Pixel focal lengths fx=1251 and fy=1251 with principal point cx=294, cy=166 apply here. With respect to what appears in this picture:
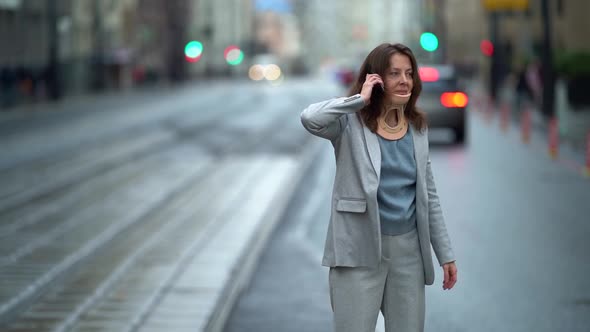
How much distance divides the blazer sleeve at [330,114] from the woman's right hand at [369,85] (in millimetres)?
22

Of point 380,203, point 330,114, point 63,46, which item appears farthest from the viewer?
point 63,46

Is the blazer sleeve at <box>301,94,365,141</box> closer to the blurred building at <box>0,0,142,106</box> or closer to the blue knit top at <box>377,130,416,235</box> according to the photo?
the blue knit top at <box>377,130,416,235</box>

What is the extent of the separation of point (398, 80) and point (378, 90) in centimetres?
10

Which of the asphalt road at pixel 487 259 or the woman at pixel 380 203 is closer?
the woman at pixel 380 203

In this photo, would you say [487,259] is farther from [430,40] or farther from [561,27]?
[561,27]

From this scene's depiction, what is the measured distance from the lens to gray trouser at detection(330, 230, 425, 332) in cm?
461

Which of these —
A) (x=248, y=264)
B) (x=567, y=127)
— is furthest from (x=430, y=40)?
(x=248, y=264)

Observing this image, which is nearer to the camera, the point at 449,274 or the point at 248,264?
the point at 449,274

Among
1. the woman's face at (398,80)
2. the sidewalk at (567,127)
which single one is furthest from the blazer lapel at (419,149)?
the sidewalk at (567,127)

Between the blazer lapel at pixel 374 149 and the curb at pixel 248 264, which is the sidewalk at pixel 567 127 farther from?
the blazer lapel at pixel 374 149

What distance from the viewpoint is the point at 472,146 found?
26.1m

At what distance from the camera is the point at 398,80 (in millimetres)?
4641

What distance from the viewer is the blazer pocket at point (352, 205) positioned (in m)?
4.58

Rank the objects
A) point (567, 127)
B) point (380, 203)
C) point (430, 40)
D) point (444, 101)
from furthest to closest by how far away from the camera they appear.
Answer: point (430, 40) → point (567, 127) → point (444, 101) → point (380, 203)
